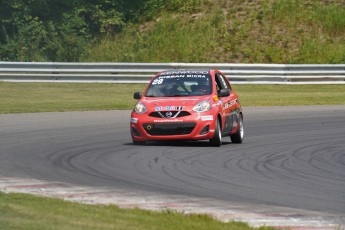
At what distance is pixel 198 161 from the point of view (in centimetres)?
1452

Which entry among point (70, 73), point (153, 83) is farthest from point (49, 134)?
point (70, 73)

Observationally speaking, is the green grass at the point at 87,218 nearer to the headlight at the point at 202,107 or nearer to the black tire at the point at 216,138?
the black tire at the point at 216,138

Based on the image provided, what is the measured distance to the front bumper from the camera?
668 inches

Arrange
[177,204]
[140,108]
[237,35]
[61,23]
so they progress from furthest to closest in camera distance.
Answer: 1. [61,23]
2. [237,35]
3. [140,108]
4. [177,204]

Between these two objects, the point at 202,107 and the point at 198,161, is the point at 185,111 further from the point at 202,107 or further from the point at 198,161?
the point at 198,161

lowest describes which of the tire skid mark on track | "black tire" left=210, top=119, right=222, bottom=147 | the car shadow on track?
the car shadow on track

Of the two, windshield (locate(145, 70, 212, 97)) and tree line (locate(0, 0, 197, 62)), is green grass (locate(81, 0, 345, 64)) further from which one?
windshield (locate(145, 70, 212, 97))

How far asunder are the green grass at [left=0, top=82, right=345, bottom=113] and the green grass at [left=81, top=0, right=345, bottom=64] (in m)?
4.19

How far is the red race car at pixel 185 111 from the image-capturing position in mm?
17016

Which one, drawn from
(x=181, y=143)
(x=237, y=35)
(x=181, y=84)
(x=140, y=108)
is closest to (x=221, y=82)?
(x=181, y=84)

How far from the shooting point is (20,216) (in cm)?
848

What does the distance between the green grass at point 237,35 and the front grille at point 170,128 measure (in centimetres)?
2310

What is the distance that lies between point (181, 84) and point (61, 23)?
1063 inches

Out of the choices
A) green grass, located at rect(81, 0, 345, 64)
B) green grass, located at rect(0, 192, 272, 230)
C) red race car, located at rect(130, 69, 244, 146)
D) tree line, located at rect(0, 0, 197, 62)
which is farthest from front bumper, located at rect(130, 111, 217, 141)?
tree line, located at rect(0, 0, 197, 62)
